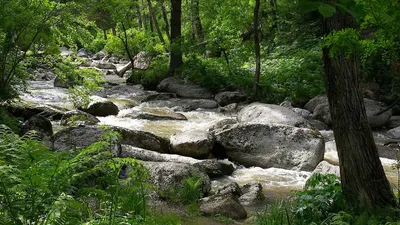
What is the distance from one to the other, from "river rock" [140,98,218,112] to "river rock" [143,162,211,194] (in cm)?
823

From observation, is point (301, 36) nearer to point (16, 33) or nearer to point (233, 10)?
point (233, 10)

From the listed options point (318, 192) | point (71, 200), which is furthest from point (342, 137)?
point (71, 200)

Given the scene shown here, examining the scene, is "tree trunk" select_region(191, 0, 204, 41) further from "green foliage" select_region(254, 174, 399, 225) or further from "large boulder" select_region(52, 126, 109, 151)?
"green foliage" select_region(254, 174, 399, 225)

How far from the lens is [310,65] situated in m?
17.5

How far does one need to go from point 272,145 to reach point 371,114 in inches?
195

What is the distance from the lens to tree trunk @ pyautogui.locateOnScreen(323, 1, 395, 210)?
17.2 feet

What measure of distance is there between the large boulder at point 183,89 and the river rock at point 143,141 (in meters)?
8.48

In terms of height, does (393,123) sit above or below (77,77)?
below

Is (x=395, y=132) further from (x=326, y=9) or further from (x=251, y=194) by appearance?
(x=326, y=9)

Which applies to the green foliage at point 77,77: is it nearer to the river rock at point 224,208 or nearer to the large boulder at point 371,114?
the river rock at point 224,208

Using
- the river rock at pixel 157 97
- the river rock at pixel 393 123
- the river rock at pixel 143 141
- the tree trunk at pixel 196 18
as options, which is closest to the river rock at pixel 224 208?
the river rock at pixel 143 141

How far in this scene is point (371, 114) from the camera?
12891mm

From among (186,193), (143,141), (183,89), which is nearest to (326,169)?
(186,193)

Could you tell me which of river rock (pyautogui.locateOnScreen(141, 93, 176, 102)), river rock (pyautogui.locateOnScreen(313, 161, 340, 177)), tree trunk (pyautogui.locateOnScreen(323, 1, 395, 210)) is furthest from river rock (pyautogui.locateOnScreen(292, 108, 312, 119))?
tree trunk (pyautogui.locateOnScreen(323, 1, 395, 210))
